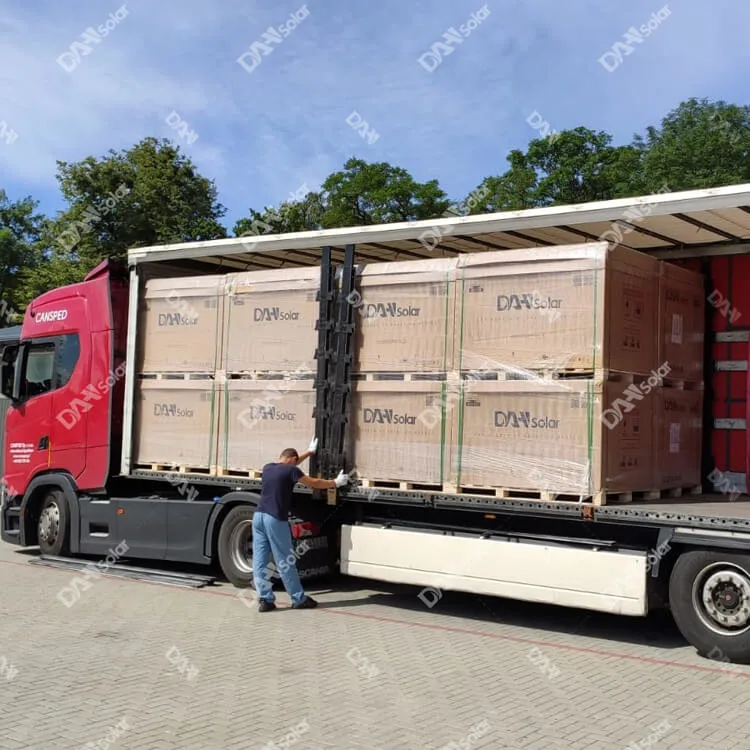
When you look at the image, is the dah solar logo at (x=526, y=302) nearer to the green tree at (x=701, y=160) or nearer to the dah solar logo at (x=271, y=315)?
the dah solar logo at (x=271, y=315)

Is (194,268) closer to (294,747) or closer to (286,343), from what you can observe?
(286,343)

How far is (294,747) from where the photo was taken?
194 inches

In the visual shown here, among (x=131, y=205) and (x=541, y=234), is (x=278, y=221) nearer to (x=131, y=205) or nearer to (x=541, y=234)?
(x=131, y=205)

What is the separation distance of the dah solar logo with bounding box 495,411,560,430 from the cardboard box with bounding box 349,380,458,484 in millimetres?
472

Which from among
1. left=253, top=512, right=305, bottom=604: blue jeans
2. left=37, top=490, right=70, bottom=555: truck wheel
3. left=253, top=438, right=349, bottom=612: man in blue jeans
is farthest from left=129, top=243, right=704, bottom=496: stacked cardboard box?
left=37, top=490, right=70, bottom=555: truck wheel

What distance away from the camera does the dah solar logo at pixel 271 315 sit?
9266 mm

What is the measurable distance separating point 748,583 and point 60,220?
26.1 m

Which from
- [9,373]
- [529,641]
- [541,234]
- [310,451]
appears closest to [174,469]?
[310,451]

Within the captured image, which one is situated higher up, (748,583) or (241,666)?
(748,583)

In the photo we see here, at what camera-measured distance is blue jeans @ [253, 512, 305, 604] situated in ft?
28.5

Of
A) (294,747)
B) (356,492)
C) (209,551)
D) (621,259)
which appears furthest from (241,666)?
(621,259)

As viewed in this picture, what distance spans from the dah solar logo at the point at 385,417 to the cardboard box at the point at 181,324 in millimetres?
1996

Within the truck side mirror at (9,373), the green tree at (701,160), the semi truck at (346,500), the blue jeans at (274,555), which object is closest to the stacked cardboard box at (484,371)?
the semi truck at (346,500)

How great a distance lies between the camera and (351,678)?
6316mm
